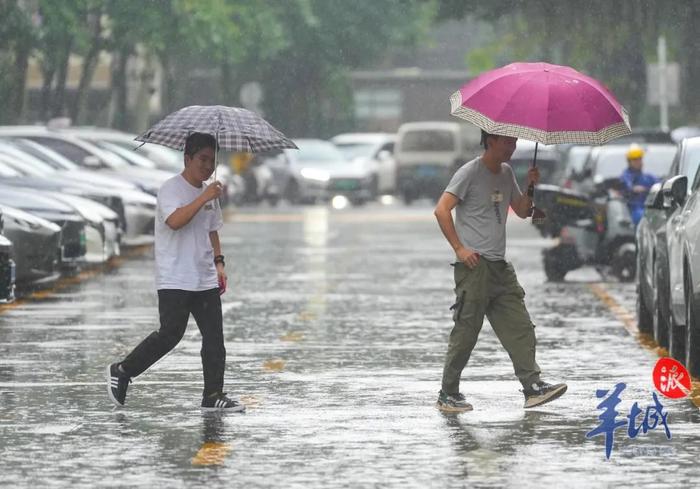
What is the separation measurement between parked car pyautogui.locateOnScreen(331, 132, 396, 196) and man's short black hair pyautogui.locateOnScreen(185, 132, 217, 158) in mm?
38149

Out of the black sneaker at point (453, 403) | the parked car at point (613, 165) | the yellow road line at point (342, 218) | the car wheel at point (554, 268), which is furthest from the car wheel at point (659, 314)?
the yellow road line at point (342, 218)

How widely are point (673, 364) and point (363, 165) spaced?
38.5 m

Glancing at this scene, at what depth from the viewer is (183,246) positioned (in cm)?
1195

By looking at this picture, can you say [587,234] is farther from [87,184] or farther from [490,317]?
[490,317]

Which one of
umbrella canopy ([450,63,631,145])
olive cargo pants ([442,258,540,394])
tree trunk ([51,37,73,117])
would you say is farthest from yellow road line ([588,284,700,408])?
tree trunk ([51,37,73,117])

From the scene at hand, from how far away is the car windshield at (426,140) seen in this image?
50.1 meters

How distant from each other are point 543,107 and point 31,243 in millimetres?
9576

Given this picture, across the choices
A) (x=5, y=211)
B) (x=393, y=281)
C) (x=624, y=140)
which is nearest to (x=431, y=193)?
(x=624, y=140)

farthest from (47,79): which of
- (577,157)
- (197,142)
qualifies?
(197,142)

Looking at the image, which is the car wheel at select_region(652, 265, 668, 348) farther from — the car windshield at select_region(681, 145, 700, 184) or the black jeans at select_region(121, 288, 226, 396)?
the black jeans at select_region(121, 288, 226, 396)

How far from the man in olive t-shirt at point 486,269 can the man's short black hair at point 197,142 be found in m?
1.29

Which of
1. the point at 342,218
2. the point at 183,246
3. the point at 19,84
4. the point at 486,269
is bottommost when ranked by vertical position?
the point at 342,218

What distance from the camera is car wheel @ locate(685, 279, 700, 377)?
1297cm

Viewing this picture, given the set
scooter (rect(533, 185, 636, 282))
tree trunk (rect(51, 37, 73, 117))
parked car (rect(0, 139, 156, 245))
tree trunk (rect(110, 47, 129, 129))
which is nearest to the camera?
scooter (rect(533, 185, 636, 282))
